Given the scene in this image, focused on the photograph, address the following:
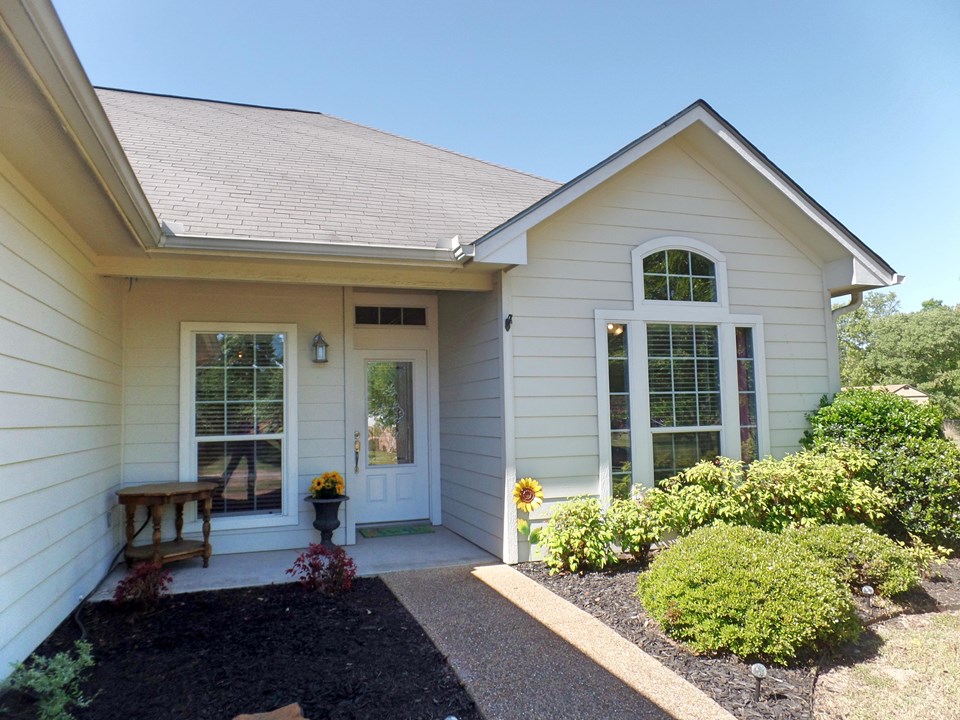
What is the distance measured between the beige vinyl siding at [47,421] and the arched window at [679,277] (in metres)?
4.79

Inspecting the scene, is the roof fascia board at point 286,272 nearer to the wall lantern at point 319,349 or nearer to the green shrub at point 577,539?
the wall lantern at point 319,349

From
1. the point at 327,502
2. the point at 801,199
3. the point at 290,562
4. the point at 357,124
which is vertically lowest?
the point at 290,562

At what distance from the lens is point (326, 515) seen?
19.4ft

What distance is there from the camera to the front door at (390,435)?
7031 millimetres

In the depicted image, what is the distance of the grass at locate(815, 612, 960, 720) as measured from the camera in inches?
119

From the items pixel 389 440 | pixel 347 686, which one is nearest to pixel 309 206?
pixel 389 440

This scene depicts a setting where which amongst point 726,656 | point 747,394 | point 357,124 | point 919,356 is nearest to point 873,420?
point 747,394

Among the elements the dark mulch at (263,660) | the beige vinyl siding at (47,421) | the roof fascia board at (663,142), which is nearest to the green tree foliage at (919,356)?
the roof fascia board at (663,142)

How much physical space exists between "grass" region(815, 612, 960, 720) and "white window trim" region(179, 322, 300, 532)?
4751 mm

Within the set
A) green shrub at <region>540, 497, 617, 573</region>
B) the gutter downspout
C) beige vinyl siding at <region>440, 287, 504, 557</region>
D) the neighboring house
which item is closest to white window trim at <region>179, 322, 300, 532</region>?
the neighboring house

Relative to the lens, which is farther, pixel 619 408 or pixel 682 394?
pixel 682 394

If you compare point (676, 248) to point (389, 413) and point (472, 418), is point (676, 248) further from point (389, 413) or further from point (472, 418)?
point (389, 413)

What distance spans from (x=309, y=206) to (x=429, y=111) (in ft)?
22.3

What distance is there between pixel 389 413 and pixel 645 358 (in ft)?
9.91
